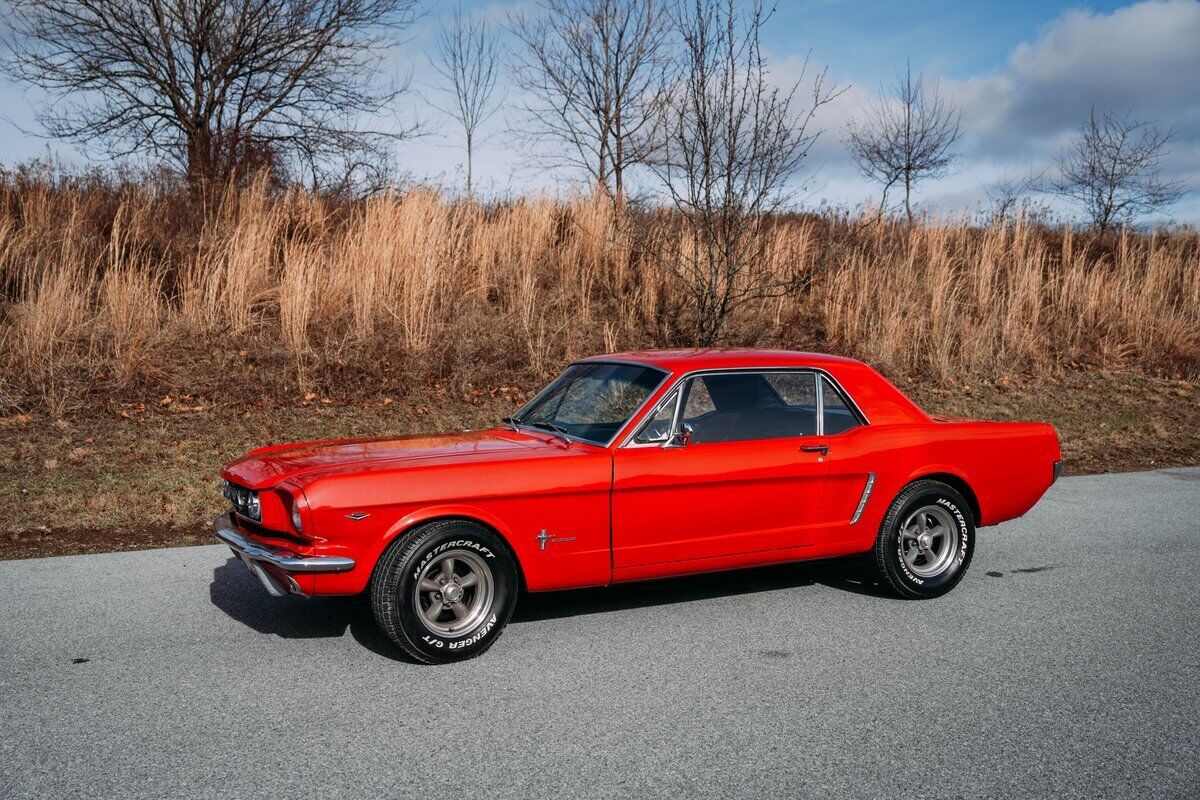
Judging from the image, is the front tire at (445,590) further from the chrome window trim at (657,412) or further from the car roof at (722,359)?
the car roof at (722,359)

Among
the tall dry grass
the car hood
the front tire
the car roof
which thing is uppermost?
the tall dry grass

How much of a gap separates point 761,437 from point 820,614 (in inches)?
40.0

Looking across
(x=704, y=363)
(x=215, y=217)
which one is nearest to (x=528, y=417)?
(x=704, y=363)

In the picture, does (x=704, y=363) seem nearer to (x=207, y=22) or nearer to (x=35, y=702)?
(x=35, y=702)

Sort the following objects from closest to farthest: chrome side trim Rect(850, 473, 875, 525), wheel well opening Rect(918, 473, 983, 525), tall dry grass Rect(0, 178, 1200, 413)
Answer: chrome side trim Rect(850, 473, 875, 525) → wheel well opening Rect(918, 473, 983, 525) → tall dry grass Rect(0, 178, 1200, 413)

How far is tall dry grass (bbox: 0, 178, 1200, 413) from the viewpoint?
11.4m

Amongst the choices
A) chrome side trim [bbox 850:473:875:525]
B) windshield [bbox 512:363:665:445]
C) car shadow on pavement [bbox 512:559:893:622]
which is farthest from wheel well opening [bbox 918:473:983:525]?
windshield [bbox 512:363:665:445]

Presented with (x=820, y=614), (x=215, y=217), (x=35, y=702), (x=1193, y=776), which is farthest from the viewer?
(x=215, y=217)

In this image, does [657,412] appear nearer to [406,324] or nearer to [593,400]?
[593,400]

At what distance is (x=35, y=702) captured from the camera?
4.05 metres

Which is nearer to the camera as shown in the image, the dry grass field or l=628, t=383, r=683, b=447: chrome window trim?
l=628, t=383, r=683, b=447: chrome window trim

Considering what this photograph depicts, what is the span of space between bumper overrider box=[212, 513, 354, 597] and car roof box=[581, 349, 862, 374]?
2077 mm

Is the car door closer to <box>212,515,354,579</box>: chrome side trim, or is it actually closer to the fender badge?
the fender badge

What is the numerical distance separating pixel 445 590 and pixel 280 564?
2.45ft
